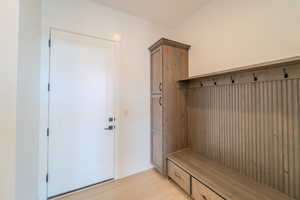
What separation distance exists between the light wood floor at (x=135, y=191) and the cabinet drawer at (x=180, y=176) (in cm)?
13

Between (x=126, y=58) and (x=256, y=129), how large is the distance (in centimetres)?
215

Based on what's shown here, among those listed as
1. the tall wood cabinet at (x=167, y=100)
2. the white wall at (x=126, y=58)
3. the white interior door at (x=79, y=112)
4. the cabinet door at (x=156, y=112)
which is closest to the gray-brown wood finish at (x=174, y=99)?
the tall wood cabinet at (x=167, y=100)

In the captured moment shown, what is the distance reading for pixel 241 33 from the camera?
64.2 inches

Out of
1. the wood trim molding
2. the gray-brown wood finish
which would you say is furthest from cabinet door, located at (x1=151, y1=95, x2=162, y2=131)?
the wood trim molding

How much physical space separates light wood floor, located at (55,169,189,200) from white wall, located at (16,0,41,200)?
0.66m


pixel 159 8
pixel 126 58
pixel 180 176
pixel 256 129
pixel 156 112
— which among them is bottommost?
pixel 180 176

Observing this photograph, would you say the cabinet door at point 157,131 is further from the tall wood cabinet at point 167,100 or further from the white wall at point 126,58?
the white wall at point 126,58

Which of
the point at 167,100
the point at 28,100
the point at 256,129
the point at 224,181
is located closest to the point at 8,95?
the point at 28,100

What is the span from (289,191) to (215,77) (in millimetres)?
1424

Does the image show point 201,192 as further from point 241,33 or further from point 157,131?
point 241,33

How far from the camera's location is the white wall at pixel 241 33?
1.25 metres

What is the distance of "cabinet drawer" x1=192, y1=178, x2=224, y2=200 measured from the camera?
134 cm

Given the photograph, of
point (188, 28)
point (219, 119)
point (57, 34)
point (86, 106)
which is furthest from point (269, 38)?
point (57, 34)

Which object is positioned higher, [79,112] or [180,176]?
[79,112]
